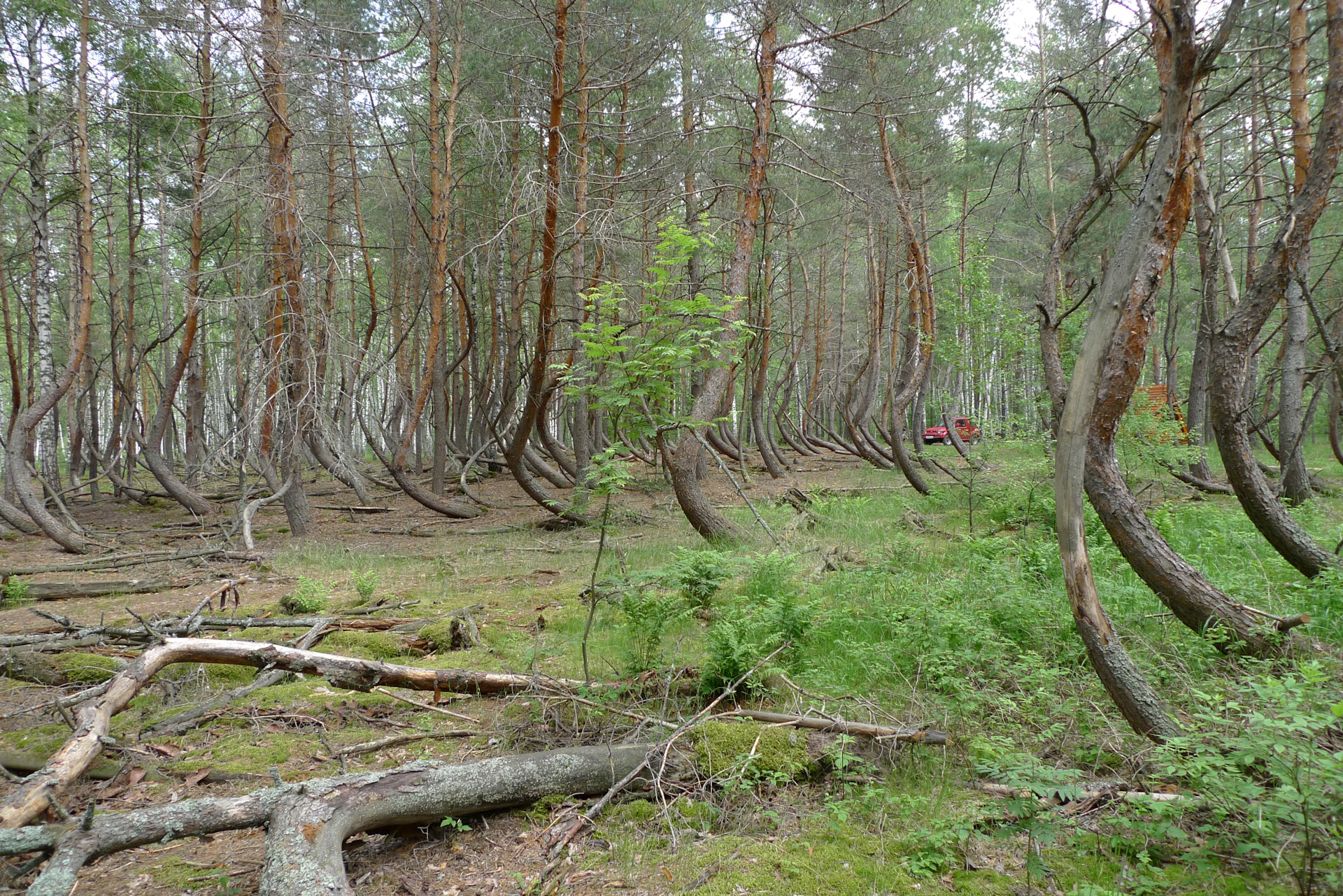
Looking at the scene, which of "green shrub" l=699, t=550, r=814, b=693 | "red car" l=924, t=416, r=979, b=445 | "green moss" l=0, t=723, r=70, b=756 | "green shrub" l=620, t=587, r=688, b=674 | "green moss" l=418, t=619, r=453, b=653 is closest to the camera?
"green moss" l=0, t=723, r=70, b=756

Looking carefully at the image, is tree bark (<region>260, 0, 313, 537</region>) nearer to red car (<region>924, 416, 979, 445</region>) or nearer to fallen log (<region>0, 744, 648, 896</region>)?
fallen log (<region>0, 744, 648, 896</region>)

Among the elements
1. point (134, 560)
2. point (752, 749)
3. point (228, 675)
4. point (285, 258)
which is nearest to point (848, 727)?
point (752, 749)

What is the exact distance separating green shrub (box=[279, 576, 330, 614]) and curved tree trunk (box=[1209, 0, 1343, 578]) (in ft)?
24.7

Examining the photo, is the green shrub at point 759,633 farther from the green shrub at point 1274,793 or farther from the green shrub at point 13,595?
the green shrub at point 13,595

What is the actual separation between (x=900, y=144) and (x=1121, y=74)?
10.6 metres

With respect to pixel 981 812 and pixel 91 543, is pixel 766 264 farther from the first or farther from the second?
pixel 91 543

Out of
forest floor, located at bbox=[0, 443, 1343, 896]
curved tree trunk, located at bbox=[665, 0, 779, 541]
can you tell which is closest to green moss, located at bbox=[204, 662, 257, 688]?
forest floor, located at bbox=[0, 443, 1343, 896]

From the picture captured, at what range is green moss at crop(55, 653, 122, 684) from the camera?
4.93m

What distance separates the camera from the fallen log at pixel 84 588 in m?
7.58

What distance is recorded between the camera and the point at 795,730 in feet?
11.7

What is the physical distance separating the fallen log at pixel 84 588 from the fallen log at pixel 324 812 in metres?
6.66

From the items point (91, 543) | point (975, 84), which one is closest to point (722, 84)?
point (975, 84)

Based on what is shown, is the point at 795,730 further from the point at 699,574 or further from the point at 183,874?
the point at 183,874

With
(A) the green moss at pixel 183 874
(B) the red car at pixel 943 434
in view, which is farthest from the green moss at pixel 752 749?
(B) the red car at pixel 943 434
